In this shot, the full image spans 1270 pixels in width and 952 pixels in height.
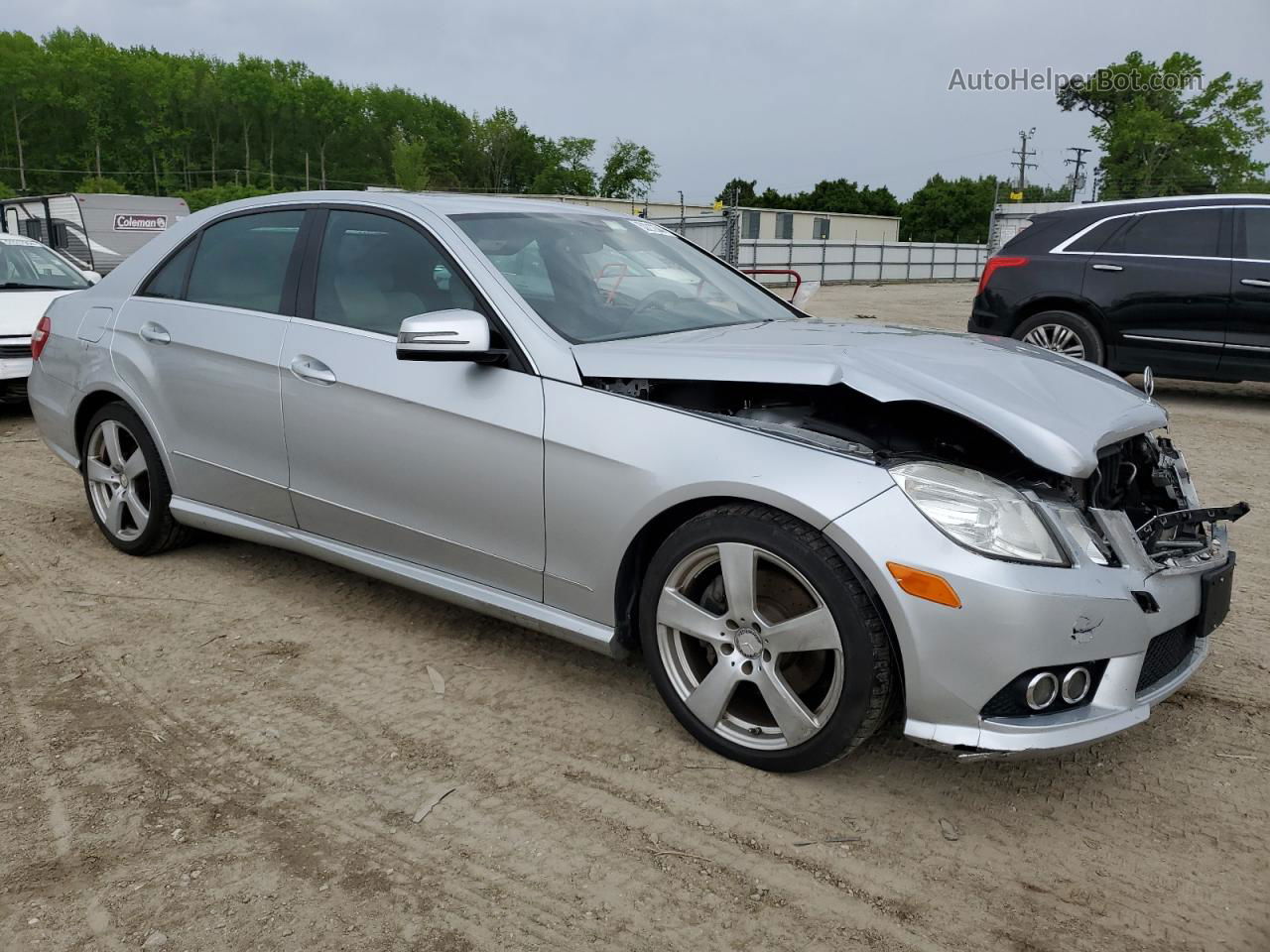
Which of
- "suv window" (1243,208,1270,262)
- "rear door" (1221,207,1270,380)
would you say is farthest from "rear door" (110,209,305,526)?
"suv window" (1243,208,1270,262)

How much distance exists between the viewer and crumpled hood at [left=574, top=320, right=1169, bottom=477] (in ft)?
8.54

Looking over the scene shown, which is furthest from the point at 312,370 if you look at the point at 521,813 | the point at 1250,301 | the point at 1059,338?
the point at 1250,301

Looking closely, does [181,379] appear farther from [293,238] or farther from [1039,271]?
[1039,271]

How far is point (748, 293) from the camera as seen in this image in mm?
4191

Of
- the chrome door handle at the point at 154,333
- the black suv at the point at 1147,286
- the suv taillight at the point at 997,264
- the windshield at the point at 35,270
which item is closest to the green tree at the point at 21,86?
the windshield at the point at 35,270

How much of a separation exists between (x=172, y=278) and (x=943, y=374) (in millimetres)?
3288

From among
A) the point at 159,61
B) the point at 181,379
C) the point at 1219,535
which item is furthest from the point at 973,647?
the point at 159,61

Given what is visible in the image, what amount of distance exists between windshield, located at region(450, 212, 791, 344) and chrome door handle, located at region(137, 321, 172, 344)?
149 centimetres

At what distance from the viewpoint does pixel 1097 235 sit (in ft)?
28.1

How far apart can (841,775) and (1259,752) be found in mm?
1248

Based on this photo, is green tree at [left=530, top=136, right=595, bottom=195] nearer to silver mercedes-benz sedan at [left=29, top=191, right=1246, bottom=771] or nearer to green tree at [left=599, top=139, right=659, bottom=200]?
green tree at [left=599, top=139, right=659, bottom=200]

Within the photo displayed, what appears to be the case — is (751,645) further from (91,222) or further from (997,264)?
(91,222)

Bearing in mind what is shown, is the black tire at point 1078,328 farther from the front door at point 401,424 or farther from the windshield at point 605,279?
the front door at point 401,424

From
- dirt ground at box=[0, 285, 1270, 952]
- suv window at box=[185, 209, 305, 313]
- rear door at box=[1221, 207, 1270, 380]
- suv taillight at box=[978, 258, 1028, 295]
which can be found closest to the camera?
dirt ground at box=[0, 285, 1270, 952]
